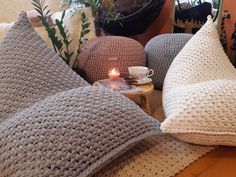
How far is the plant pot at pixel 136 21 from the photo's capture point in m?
2.50

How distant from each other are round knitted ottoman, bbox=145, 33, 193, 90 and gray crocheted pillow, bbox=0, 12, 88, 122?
73cm

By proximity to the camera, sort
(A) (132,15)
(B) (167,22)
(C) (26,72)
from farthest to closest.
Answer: (B) (167,22), (A) (132,15), (C) (26,72)

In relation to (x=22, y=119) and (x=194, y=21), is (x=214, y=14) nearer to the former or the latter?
(x=194, y=21)

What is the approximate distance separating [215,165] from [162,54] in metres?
0.95

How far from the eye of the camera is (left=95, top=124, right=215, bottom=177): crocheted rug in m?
0.69

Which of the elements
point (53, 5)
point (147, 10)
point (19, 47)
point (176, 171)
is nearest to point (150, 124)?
point (176, 171)

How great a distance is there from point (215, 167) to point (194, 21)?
2.10 meters

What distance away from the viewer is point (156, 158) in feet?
2.42

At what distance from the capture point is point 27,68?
87 cm

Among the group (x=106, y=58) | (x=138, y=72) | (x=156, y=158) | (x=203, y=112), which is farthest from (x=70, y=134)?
(x=106, y=58)

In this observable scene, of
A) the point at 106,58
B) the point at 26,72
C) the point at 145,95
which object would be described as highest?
the point at 26,72

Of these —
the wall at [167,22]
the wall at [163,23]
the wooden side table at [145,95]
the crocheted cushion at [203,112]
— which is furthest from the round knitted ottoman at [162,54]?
the wall at [163,23]

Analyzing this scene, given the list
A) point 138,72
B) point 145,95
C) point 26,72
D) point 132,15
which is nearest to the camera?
point 26,72

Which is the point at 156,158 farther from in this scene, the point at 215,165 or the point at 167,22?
the point at 167,22
